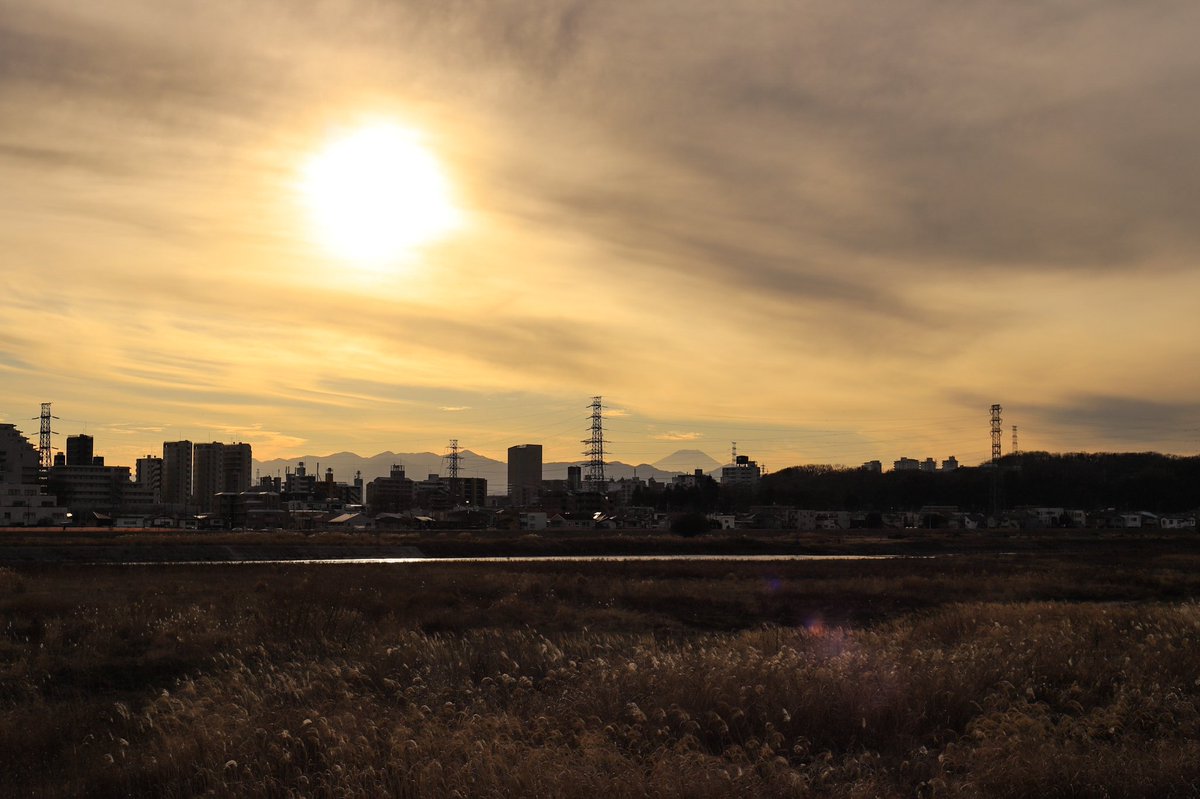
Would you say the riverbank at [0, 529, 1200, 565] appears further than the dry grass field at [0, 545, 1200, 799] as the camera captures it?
Yes

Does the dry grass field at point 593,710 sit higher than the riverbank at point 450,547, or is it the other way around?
the dry grass field at point 593,710

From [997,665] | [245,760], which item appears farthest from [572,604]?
[245,760]

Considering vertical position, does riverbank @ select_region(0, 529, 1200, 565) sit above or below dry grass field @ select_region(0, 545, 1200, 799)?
below

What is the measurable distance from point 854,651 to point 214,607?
2032 centimetres

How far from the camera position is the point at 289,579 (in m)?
40.9

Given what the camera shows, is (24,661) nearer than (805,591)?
Yes

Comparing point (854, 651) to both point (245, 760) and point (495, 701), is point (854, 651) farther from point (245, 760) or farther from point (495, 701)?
point (245, 760)

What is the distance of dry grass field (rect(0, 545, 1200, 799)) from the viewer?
10.5m

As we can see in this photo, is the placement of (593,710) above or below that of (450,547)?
above

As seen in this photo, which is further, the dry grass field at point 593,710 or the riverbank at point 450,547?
the riverbank at point 450,547

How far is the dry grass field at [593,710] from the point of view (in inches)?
412

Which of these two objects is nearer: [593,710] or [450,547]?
[593,710]

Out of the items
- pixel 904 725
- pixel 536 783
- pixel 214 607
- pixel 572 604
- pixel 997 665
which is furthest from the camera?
pixel 572 604

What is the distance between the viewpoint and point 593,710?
13.1 m
